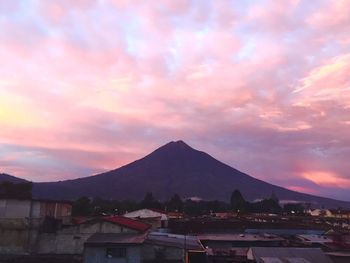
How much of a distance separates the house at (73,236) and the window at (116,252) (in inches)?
281

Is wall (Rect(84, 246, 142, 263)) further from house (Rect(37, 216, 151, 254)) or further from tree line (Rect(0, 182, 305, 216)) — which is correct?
tree line (Rect(0, 182, 305, 216))

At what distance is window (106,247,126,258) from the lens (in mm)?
33406

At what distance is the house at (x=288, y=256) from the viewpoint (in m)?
26.4

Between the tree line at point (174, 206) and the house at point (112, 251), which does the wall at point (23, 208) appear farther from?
the tree line at point (174, 206)

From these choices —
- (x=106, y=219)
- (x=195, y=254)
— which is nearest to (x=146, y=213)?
(x=106, y=219)

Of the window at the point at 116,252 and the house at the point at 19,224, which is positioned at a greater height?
the house at the point at 19,224

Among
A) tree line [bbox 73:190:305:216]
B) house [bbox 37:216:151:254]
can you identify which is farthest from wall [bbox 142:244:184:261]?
tree line [bbox 73:190:305:216]

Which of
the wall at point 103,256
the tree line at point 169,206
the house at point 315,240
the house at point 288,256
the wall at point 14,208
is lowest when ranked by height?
the wall at point 103,256

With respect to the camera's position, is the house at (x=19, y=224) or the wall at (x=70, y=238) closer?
the house at (x=19, y=224)

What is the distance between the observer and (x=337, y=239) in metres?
34.6

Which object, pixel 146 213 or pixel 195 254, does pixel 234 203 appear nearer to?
pixel 146 213

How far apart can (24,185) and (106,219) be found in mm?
15270

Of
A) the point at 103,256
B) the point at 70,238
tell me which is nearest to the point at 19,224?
the point at 70,238

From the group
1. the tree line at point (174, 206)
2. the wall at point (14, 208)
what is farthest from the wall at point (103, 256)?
the tree line at point (174, 206)
